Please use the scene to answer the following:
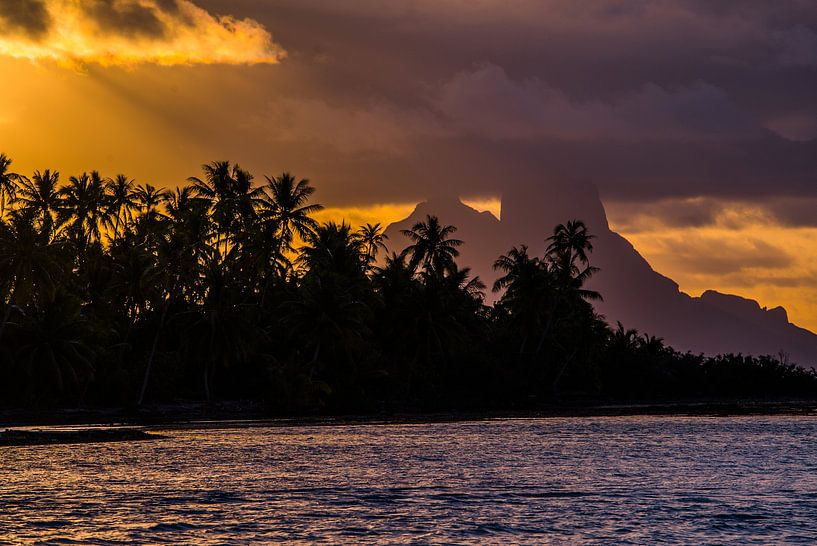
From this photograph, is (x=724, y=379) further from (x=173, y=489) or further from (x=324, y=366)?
(x=173, y=489)

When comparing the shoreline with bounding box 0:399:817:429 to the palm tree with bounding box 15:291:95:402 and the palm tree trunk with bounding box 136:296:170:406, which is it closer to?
the palm tree trunk with bounding box 136:296:170:406

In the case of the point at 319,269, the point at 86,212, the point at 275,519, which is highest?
the point at 86,212

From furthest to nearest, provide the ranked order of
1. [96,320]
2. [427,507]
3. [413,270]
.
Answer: [413,270] < [96,320] < [427,507]

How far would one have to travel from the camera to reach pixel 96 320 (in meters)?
70.8

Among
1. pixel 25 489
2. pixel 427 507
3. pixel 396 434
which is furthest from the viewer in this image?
pixel 396 434

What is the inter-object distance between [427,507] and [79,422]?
4114 cm

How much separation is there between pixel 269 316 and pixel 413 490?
56358mm

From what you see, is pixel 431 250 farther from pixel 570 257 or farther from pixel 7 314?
pixel 7 314

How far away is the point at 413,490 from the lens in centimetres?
2814

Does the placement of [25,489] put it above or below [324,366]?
below

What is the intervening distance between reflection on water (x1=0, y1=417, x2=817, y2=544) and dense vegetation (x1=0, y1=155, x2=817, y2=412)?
21209 mm

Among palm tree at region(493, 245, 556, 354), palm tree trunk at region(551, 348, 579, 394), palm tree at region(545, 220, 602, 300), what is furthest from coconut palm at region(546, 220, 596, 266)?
palm tree trunk at region(551, 348, 579, 394)

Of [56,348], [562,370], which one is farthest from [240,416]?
[562,370]

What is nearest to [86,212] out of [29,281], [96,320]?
[96,320]
